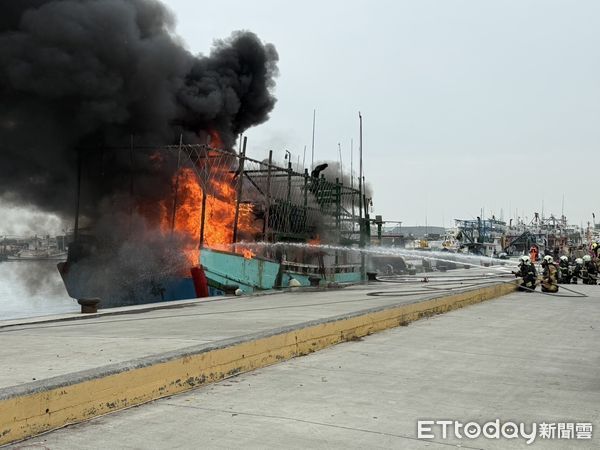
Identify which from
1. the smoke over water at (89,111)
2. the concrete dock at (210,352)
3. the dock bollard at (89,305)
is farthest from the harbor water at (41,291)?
the concrete dock at (210,352)

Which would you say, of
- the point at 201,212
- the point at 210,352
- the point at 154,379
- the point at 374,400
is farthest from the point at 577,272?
the point at 154,379

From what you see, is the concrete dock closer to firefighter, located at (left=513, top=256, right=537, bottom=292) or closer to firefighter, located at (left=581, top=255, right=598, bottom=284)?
firefighter, located at (left=513, top=256, right=537, bottom=292)

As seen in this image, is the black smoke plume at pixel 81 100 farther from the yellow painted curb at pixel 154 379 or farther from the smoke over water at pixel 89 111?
the yellow painted curb at pixel 154 379

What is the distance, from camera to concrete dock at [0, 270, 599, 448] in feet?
12.4

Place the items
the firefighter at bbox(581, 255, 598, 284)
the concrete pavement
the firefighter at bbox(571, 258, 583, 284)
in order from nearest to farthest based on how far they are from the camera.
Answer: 1. the concrete pavement
2. the firefighter at bbox(581, 255, 598, 284)
3. the firefighter at bbox(571, 258, 583, 284)

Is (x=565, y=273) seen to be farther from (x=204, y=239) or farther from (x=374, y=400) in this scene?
(x=374, y=400)

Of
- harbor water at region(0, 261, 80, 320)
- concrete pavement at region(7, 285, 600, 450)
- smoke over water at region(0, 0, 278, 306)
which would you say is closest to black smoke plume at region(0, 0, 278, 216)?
smoke over water at region(0, 0, 278, 306)

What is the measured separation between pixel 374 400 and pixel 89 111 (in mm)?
21324

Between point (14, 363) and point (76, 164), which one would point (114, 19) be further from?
point (14, 363)

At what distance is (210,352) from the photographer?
492cm

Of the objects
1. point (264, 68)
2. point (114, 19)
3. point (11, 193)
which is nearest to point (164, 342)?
point (114, 19)

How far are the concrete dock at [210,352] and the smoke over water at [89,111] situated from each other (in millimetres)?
13167

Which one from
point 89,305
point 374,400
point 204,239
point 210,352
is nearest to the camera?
point 374,400

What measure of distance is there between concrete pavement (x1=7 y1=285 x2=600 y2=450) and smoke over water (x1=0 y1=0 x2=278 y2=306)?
1621 centimetres
